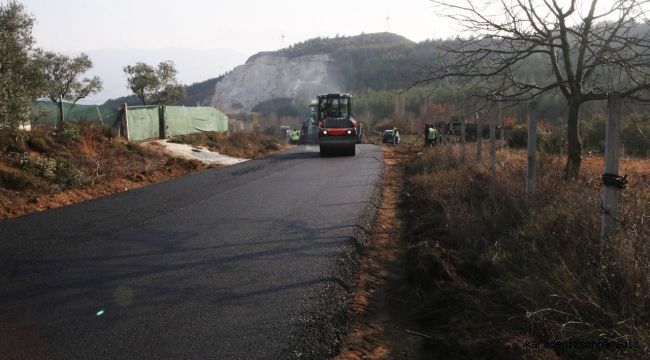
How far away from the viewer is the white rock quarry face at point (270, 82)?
116m

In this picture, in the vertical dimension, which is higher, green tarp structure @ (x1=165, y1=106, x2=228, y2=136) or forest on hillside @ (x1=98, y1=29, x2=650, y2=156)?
forest on hillside @ (x1=98, y1=29, x2=650, y2=156)

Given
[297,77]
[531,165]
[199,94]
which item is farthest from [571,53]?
[199,94]

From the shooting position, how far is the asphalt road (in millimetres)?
4766

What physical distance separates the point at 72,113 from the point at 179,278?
20.4 m

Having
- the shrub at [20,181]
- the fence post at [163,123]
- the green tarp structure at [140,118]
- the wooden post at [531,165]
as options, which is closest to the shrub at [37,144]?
the green tarp structure at [140,118]

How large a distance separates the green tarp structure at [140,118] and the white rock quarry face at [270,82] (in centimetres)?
7729

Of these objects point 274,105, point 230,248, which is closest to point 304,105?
point 274,105

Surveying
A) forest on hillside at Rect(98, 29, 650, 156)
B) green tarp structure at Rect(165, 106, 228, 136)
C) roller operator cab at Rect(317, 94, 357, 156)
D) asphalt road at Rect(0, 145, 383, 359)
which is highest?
forest on hillside at Rect(98, 29, 650, 156)

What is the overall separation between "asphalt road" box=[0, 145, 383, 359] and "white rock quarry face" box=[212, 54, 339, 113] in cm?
10374

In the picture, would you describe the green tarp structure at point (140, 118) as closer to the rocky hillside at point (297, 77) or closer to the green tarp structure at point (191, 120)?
the green tarp structure at point (191, 120)

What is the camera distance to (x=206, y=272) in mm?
6793

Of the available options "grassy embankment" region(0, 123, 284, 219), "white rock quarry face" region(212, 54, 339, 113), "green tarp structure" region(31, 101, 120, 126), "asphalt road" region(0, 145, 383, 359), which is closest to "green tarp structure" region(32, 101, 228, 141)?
"green tarp structure" region(31, 101, 120, 126)

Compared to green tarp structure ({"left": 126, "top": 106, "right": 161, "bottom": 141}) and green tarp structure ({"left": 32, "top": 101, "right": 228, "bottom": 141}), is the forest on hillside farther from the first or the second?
Answer: green tarp structure ({"left": 126, "top": 106, "right": 161, "bottom": 141})

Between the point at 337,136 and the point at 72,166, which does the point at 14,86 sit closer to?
the point at 72,166
